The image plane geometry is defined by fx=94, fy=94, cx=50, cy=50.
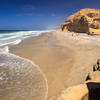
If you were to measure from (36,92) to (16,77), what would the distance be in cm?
138

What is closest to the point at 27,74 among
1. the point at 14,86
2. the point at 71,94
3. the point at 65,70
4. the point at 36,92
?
the point at 14,86

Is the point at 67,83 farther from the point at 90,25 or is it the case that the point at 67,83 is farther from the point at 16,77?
the point at 90,25

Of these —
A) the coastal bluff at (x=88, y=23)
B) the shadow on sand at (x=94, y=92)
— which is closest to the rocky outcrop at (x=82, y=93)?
the shadow on sand at (x=94, y=92)

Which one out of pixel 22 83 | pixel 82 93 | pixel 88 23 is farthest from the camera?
pixel 88 23

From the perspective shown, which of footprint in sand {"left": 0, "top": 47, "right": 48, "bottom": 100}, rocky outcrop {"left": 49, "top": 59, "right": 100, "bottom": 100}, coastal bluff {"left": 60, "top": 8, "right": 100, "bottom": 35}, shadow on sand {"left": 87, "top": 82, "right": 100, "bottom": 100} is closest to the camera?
rocky outcrop {"left": 49, "top": 59, "right": 100, "bottom": 100}

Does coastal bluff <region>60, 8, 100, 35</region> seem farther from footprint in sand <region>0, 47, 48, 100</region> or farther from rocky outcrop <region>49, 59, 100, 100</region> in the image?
rocky outcrop <region>49, 59, 100, 100</region>

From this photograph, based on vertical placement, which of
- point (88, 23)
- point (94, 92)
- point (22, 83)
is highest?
point (88, 23)

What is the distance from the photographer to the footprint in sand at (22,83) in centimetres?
309

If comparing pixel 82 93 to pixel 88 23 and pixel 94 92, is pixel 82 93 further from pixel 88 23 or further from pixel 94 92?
pixel 88 23

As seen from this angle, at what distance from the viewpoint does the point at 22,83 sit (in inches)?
147

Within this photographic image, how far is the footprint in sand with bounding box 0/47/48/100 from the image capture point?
3.09 m

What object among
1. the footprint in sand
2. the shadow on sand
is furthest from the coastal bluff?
the shadow on sand

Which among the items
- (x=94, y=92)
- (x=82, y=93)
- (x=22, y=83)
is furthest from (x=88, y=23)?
(x=82, y=93)

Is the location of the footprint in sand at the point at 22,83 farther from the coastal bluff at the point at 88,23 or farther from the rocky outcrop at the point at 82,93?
the coastal bluff at the point at 88,23
